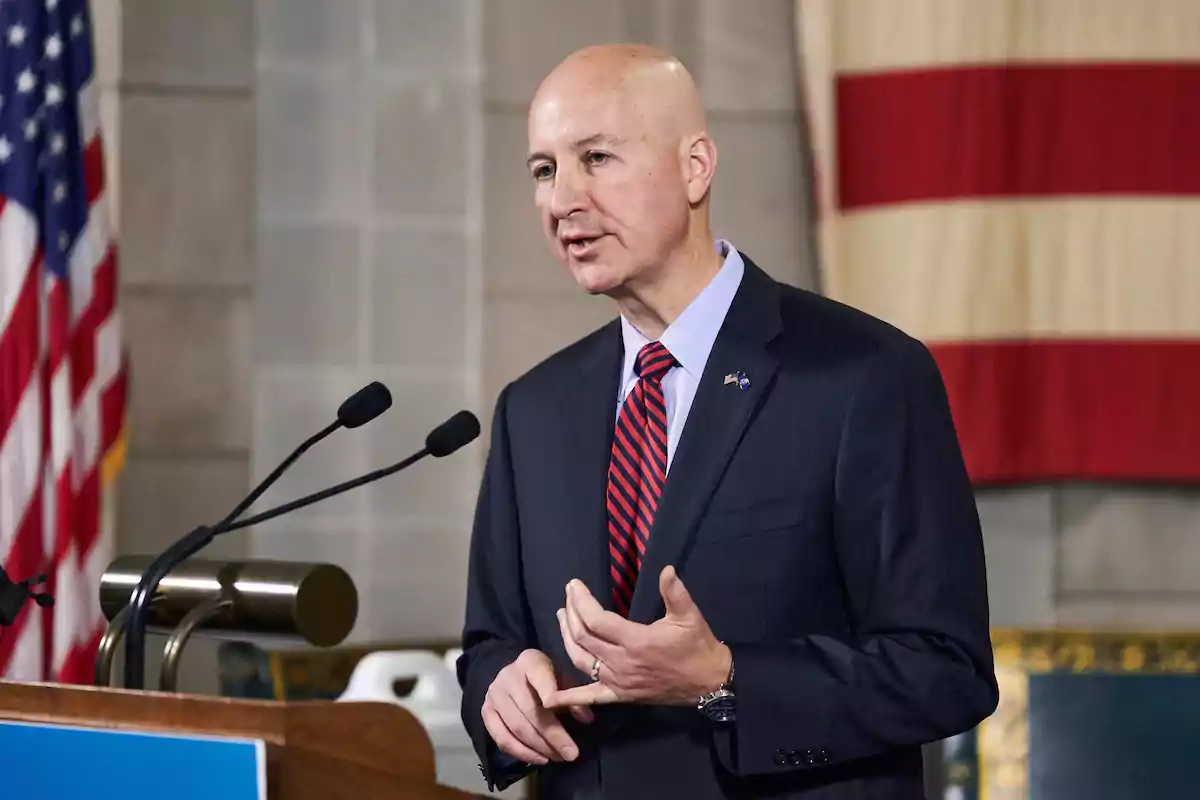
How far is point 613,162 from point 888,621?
25.5 inches

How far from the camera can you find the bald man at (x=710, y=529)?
172cm

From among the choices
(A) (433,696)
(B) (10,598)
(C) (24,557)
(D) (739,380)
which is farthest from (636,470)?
(C) (24,557)

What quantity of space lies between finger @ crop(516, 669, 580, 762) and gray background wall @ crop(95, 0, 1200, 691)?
7.04ft

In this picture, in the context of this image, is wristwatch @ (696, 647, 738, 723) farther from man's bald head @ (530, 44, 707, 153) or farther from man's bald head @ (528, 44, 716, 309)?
man's bald head @ (530, 44, 707, 153)

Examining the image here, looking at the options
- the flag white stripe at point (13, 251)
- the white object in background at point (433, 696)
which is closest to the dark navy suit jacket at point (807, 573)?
the white object in background at point (433, 696)

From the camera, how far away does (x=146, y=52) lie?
3.90m

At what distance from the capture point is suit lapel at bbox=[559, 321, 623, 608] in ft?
6.23

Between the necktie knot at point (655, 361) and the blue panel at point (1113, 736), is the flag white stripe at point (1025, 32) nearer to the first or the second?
the blue panel at point (1113, 736)

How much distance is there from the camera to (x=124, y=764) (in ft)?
4.92

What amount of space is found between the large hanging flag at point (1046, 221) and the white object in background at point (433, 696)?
55.1 inches

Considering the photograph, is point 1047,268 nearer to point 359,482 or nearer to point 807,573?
point 807,573

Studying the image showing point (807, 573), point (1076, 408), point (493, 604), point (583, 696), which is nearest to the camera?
point (583, 696)

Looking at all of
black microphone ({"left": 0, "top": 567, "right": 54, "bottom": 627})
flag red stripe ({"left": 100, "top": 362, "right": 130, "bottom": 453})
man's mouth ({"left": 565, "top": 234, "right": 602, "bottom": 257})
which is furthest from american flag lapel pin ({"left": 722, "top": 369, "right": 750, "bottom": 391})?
flag red stripe ({"left": 100, "top": 362, "right": 130, "bottom": 453})

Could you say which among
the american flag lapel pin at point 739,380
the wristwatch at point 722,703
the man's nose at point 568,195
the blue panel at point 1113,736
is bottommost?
the blue panel at point 1113,736
